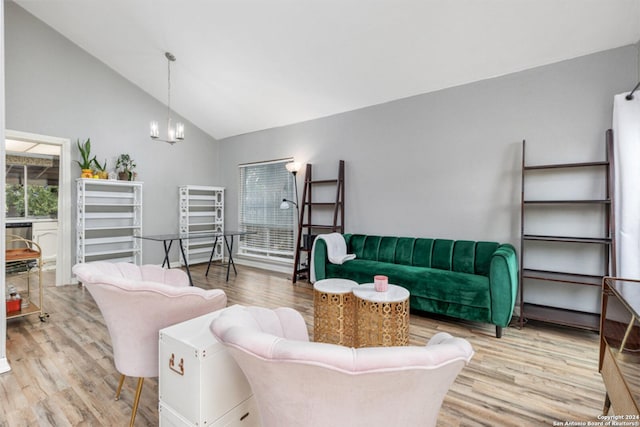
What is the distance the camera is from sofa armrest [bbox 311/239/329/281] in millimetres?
3758

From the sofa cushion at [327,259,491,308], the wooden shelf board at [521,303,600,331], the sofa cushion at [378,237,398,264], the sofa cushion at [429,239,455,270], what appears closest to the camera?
the wooden shelf board at [521,303,600,331]

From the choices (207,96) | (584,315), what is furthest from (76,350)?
(584,315)

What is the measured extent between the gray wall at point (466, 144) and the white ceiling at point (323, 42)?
0.59 ft

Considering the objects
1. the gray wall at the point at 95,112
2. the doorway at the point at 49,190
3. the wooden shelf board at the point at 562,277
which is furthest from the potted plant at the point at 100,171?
the wooden shelf board at the point at 562,277

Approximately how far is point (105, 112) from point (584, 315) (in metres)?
6.62

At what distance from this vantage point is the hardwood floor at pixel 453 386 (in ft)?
5.45

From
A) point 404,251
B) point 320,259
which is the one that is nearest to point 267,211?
point 320,259

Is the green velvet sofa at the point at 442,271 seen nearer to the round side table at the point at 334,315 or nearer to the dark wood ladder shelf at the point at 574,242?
the dark wood ladder shelf at the point at 574,242

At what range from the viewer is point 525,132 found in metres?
3.07

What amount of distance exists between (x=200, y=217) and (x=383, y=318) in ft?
15.4

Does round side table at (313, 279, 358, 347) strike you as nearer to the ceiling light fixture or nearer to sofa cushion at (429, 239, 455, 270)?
sofa cushion at (429, 239, 455, 270)

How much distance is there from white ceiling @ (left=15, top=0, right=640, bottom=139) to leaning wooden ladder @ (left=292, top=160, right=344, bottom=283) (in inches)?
41.6

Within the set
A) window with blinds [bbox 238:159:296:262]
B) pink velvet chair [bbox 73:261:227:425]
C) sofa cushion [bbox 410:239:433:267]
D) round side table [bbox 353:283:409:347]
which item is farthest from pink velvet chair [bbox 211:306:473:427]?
window with blinds [bbox 238:159:296:262]

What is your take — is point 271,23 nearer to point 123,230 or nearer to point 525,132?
point 525,132
